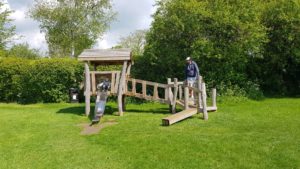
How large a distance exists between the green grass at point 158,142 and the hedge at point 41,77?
20.5ft

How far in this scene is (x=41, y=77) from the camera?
20688 millimetres

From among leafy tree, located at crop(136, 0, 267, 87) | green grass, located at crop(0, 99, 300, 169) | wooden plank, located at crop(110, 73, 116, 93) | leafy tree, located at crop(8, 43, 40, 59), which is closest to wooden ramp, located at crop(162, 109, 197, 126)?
green grass, located at crop(0, 99, 300, 169)

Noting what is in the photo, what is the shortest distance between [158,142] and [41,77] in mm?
12343

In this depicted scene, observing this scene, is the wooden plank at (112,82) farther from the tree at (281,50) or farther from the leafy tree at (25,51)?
the leafy tree at (25,51)

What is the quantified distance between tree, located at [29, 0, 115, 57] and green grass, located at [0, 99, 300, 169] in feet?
81.0

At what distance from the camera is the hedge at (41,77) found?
68.0 ft

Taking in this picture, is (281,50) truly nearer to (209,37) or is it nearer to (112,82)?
(209,37)

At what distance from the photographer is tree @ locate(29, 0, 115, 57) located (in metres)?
37.8

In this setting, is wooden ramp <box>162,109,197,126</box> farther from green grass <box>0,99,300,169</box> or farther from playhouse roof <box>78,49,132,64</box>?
playhouse roof <box>78,49,132,64</box>

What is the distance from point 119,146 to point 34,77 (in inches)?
486

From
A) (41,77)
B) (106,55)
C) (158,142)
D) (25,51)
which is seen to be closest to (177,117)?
(158,142)

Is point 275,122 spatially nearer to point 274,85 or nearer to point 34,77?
point 274,85

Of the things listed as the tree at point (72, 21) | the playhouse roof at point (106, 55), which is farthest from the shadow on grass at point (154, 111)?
the tree at point (72, 21)

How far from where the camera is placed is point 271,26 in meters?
20.9
